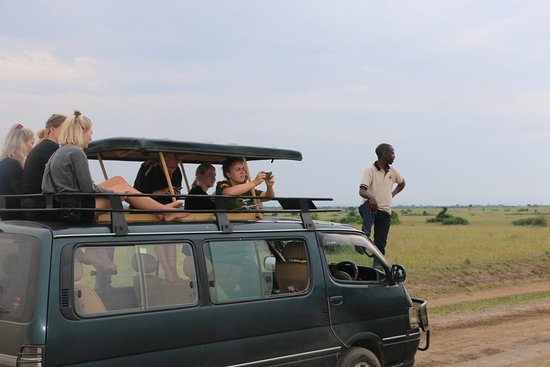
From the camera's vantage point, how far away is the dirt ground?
7.82 metres

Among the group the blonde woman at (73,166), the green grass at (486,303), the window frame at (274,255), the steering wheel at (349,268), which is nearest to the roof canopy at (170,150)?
the blonde woman at (73,166)

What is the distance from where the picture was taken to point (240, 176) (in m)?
6.28

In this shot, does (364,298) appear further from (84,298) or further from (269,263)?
(84,298)

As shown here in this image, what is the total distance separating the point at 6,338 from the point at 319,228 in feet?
9.64

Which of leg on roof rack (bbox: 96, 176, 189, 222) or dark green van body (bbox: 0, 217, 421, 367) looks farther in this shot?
leg on roof rack (bbox: 96, 176, 189, 222)

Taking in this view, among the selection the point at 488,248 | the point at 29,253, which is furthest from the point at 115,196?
the point at 488,248

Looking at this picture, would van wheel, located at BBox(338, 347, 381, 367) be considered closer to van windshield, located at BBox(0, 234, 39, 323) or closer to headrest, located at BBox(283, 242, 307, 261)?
headrest, located at BBox(283, 242, 307, 261)

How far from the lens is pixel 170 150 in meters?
5.20

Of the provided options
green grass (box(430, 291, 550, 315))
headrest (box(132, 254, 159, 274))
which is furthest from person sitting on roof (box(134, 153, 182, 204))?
green grass (box(430, 291, 550, 315))

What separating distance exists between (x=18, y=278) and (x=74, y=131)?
4.37ft

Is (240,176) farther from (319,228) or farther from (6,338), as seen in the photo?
(6,338)

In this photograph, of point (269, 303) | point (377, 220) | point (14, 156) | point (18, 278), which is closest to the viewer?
point (18, 278)

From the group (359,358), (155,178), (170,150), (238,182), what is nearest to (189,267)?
(170,150)

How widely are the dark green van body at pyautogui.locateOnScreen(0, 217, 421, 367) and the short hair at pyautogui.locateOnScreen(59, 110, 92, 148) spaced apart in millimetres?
804
